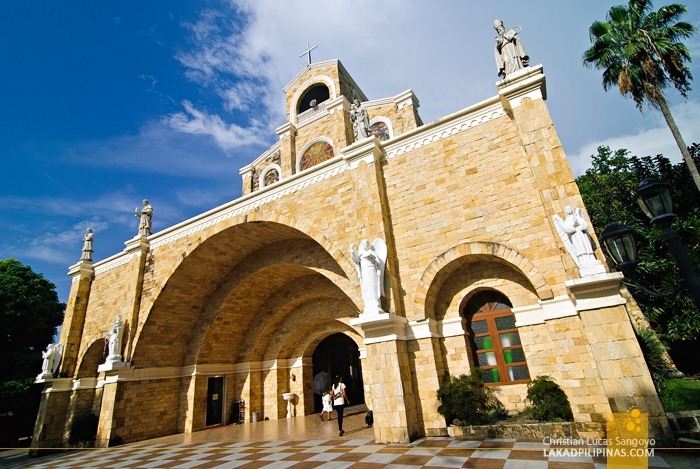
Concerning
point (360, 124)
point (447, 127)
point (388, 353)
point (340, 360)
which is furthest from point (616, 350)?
point (340, 360)

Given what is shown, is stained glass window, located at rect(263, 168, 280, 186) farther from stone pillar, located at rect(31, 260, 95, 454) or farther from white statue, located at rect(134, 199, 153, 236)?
stone pillar, located at rect(31, 260, 95, 454)

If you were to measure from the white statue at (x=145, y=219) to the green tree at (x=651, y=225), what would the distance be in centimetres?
1733

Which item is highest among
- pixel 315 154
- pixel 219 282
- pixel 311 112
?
pixel 311 112

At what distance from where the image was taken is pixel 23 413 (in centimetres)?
1834

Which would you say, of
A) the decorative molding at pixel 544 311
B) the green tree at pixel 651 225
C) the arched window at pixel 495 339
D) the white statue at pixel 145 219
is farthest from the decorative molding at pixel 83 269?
the green tree at pixel 651 225

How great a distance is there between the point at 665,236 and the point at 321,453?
682 centimetres

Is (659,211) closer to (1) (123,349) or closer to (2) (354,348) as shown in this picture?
(2) (354,348)

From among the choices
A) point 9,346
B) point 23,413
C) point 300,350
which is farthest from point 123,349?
point 23,413

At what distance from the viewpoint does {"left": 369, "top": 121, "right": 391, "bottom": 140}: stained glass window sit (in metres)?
16.7

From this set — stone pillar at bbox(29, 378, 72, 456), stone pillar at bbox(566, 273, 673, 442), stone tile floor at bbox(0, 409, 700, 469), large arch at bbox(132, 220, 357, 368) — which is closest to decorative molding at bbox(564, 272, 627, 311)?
stone pillar at bbox(566, 273, 673, 442)

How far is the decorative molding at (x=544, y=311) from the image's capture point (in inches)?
275

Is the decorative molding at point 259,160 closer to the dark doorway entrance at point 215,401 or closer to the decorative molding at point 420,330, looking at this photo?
the dark doorway entrance at point 215,401

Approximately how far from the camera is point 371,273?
825 cm

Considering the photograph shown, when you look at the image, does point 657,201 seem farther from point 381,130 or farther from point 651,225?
point 381,130
